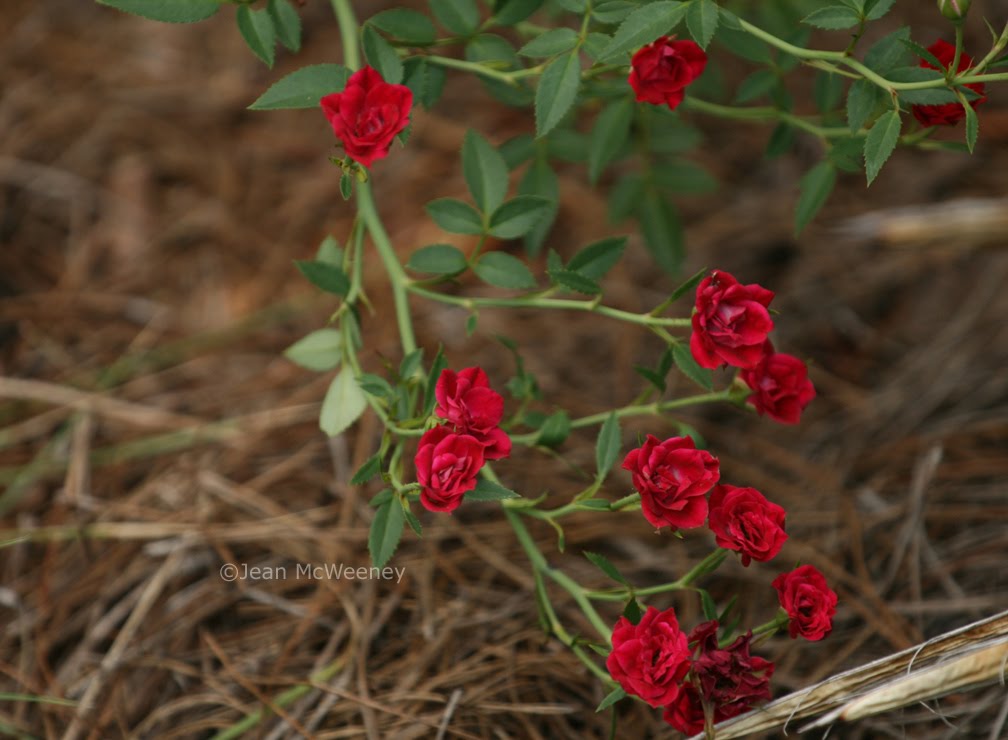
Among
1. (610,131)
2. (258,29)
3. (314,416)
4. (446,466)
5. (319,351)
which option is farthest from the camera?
(314,416)

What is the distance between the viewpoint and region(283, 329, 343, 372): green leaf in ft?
4.20

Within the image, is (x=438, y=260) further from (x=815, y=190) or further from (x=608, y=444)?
(x=815, y=190)

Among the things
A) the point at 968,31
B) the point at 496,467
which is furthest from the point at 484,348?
the point at 968,31

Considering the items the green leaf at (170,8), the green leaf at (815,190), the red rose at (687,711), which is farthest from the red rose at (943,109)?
the green leaf at (170,8)

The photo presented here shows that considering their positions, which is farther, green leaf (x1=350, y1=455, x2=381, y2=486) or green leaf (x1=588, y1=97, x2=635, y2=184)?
green leaf (x1=588, y1=97, x2=635, y2=184)

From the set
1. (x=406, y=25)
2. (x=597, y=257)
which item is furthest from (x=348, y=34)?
(x=597, y=257)

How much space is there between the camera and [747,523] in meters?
1.01

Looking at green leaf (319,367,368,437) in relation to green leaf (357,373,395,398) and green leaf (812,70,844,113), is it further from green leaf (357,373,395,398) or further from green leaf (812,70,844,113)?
green leaf (812,70,844,113)

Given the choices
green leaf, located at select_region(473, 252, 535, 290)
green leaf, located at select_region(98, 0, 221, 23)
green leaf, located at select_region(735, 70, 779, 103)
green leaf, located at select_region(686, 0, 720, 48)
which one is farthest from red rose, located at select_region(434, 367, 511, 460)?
green leaf, located at select_region(735, 70, 779, 103)

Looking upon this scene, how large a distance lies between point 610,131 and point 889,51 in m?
0.45

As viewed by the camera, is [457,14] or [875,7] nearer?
→ [875,7]

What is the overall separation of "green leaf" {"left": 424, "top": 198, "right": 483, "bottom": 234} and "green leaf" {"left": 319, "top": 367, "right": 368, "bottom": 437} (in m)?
0.23

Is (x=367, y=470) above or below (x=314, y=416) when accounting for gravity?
above

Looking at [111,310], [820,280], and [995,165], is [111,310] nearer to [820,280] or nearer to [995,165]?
[820,280]
